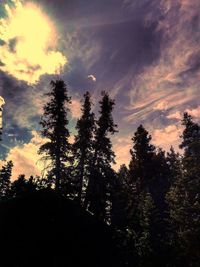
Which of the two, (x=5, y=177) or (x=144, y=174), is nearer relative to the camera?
(x=144, y=174)

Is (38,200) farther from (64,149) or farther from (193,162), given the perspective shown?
(193,162)

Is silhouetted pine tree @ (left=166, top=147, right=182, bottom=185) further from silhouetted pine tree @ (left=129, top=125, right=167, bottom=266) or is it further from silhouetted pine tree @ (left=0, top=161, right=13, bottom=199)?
silhouetted pine tree @ (left=0, top=161, right=13, bottom=199)

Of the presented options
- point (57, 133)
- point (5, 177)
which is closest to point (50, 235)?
point (57, 133)

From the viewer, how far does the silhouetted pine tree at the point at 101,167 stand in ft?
108

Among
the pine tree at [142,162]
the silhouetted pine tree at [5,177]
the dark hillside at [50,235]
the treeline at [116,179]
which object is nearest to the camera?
the dark hillside at [50,235]

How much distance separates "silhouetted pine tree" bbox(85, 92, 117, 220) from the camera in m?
32.9

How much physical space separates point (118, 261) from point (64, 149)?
1526 centimetres

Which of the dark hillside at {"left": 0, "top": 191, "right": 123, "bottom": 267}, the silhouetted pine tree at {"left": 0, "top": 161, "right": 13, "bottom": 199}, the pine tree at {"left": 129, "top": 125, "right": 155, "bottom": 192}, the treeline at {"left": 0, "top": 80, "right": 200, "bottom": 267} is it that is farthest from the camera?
the silhouetted pine tree at {"left": 0, "top": 161, "right": 13, "bottom": 199}

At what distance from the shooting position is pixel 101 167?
34562mm

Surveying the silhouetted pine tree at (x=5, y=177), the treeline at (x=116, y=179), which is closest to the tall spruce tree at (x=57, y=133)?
the treeline at (x=116, y=179)

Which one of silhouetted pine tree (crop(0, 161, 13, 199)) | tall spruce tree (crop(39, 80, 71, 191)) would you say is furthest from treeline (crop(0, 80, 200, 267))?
silhouetted pine tree (crop(0, 161, 13, 199))

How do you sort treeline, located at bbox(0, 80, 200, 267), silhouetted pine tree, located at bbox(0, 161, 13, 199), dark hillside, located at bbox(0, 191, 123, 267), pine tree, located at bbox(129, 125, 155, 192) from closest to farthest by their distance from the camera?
dark hillside, located at bbox(0, 191, 123, 267) → treeline, located at bbox(0, 80, 200, 267) → pine tree, located at bbox(129, 125, 155, 192) → silhouetted pine tree, located at bbox(0, 161, 13, 199)

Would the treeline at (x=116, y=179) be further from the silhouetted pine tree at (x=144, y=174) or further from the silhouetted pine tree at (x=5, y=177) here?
the silhouetted pine tree at (x=5, y=177)

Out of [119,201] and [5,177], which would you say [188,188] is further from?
[5,177]
